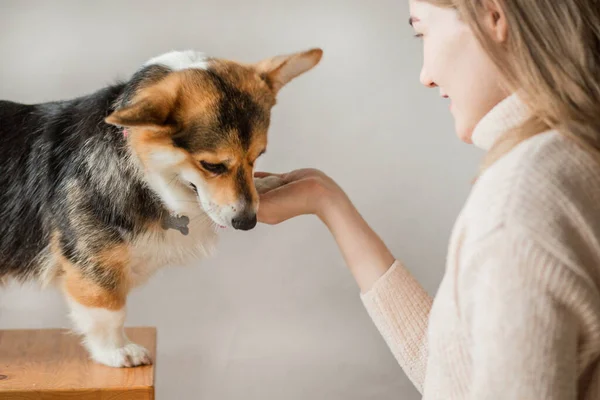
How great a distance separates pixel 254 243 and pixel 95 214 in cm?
67

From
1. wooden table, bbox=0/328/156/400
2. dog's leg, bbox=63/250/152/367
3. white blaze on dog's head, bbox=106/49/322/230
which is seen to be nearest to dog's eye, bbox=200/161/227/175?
white blaze on dog's head, bbox=106/49/322/230

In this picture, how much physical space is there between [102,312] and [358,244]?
0.45m

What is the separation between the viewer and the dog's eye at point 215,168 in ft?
4.02

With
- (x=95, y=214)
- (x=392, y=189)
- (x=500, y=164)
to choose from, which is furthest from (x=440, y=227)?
(x=500, y=164)

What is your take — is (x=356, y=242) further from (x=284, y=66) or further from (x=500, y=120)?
(x=500, y=120)

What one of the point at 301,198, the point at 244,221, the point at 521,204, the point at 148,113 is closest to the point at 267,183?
the point at 301,198

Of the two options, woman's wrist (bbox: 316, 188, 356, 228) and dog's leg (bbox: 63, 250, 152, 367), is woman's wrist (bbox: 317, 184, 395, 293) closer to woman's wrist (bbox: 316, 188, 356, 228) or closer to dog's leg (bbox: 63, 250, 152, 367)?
woman's wrist (bbox: 316, 188, 356, 228)

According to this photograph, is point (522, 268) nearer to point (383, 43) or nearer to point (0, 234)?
point (0, 234)

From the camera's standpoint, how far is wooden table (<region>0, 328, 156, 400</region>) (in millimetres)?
1269

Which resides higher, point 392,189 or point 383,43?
point 383,43

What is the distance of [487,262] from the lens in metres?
0.72

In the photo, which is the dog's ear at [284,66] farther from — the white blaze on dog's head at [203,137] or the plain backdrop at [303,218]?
the plain backdrop at [303,218]

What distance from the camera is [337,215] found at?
1.33 meters

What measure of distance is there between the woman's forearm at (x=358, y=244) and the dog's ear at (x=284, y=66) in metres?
0.23
